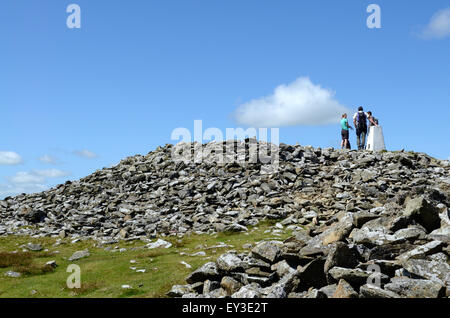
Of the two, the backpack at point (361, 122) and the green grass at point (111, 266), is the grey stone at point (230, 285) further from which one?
the backpack at point (361, 122)

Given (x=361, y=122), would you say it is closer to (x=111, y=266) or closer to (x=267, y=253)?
(x=267, y=253)

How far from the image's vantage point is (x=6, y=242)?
1226 inches

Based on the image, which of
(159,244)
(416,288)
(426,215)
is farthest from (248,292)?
(159,244)

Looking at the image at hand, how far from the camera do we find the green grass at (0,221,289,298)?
17.6 meters

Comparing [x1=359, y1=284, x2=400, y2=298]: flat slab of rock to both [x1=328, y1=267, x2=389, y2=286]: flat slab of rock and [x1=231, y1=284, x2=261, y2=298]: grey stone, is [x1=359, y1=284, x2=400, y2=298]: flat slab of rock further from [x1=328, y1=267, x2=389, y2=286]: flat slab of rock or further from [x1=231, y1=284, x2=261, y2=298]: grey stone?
[x1=231, y1=284, x2=261, y2=298]: grey stone

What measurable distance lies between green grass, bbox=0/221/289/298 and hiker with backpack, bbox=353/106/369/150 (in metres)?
19.3

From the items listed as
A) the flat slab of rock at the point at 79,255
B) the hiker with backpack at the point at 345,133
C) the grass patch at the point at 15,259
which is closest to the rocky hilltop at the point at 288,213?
the hiker with backpack at the point at 345,133

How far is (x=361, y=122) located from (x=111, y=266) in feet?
98.9

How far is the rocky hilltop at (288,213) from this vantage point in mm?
13555

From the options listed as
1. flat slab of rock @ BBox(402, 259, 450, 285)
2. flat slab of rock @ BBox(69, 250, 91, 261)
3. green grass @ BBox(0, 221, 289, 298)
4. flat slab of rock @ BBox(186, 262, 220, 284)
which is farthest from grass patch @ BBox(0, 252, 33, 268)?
flat slab of rock @ BBox(402, 259, 450, 285)

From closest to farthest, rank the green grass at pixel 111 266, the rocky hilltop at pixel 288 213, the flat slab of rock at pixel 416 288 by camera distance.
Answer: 1. the flat slab of rock at pixel 416 288
2. the rocky hilltop at pixel 288 213
3. the green grass at pixel 111 266
